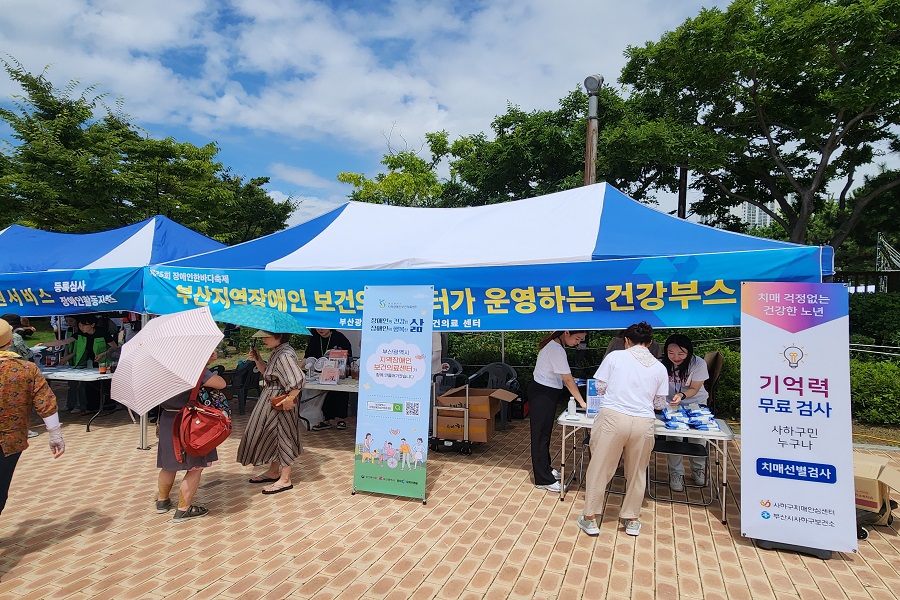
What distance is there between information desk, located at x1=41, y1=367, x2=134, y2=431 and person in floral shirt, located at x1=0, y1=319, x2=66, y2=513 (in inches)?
150

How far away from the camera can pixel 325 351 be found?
7.27m

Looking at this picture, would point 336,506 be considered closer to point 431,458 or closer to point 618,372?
point 431,458

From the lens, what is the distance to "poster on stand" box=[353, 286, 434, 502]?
14.5ft

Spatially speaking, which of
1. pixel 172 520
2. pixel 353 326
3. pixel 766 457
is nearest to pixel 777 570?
pixel 766 457

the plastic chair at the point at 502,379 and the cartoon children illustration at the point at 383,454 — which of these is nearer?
the cartoon children illustration at the point at 383,454

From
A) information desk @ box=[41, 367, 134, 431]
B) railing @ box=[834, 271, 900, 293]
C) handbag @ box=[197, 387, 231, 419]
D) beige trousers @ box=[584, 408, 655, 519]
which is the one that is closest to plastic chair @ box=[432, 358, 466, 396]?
handbag @ box=[197, 387, 231, 419]

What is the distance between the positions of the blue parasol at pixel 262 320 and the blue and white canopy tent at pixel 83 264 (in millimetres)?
2428

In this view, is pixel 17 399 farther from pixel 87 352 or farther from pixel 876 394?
pixel 876 394

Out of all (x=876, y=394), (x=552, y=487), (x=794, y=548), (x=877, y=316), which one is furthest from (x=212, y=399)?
(x=877, y=316)

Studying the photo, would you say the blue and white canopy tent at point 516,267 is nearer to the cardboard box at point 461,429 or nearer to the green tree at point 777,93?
the cardboard box at point 461,429

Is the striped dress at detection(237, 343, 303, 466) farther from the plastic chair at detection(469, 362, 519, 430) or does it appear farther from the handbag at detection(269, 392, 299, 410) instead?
the plastic chair at detection(469, 362, 519, 430)

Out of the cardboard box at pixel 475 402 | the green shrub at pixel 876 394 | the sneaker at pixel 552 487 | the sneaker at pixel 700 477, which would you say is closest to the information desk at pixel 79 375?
the cardboard box at pixel 475 402

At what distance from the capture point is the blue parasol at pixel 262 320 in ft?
13.9

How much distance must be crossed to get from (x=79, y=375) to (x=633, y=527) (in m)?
7.13
